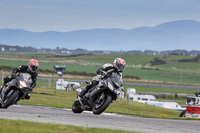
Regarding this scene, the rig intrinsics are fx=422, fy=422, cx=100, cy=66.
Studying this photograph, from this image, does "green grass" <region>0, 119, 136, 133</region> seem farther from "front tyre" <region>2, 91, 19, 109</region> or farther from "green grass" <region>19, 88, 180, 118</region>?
"green grass" <region>19, 88, 180, 118</region>

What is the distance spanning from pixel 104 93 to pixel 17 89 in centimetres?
385

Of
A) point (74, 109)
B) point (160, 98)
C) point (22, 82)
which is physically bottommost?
point (160, 98)

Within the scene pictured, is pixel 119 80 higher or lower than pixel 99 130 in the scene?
higher

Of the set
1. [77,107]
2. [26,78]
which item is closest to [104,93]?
[77,107]

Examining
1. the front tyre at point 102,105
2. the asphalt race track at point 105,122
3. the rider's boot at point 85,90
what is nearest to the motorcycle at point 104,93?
the front tyre at point 102,105

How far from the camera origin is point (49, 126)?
40.3ft

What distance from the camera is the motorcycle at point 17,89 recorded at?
1730 centimetres

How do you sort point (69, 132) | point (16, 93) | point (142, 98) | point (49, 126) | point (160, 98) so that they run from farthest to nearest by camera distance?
1. point (160, 98)
2. point (142, 98)
3. point (16, 93)
4. point (49, 126)
5. point (69, 132)

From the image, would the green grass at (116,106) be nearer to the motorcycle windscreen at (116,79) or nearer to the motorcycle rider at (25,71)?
the motorcycle rider at (25,71)

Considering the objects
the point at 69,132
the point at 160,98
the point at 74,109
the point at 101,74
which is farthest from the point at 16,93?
the point at 160,98

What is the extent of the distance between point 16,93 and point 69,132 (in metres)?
6.45

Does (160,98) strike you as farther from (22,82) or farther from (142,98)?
(22,82)

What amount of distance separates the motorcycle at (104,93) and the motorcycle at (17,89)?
2781 mm

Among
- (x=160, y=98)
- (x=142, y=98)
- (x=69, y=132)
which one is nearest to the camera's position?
(x=69, y=132)
